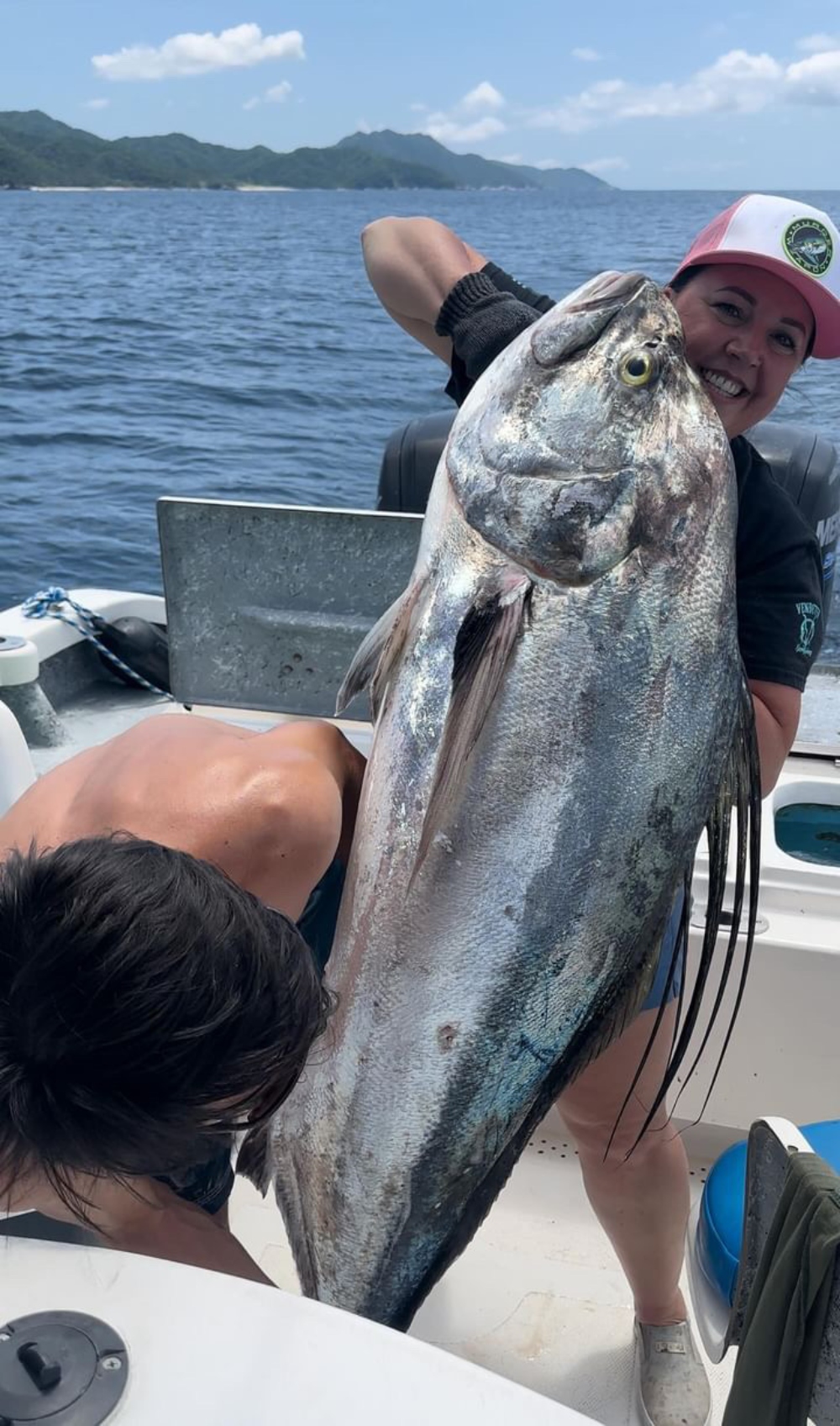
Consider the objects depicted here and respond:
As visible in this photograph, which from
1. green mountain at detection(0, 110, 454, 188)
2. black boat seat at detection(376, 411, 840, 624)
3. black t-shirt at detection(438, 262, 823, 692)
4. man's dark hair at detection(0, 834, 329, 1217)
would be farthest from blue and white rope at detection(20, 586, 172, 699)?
green mountain at detection(0, 110, 454, 188)

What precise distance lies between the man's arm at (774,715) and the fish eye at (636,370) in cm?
58

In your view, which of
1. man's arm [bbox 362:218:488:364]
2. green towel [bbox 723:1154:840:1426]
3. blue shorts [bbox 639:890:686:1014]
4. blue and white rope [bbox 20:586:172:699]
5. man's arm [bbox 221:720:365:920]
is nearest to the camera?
green towel [bbox 723:1154:840:1426]

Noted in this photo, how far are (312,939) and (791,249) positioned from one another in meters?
1.37

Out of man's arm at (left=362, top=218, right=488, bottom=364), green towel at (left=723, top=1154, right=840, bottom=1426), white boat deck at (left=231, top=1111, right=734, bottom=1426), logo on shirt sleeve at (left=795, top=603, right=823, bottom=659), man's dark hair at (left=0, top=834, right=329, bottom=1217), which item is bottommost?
white boat deck at (left=231, top=1111, right=734, bottom=1426)

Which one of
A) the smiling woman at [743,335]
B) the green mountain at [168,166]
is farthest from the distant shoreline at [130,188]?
the smiling woman at [743,335]

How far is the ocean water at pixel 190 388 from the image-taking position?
11.8m

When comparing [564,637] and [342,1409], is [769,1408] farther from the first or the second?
[564,637]

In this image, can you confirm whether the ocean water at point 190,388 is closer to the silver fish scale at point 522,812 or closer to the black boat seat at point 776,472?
the black boat seat at point 776,472

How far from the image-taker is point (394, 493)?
163 inches

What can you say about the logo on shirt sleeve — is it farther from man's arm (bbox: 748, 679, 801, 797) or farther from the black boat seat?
the black boat seat

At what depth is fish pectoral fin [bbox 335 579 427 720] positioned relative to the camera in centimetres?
171

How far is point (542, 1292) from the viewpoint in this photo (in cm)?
272

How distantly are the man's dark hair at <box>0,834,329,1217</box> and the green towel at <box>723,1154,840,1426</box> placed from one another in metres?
0.64

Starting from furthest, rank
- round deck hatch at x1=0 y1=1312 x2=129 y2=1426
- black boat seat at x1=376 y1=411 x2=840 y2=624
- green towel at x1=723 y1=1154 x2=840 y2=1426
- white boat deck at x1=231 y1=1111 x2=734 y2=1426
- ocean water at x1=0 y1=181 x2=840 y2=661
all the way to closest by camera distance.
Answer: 1. ocean water at x1=0 y1=181 x2=840 y2=661
2. black boat seat at x1=376 y1=411 x2=840 y2=624
3. white boat deck at x1=231 y1=1111 x2=734 y2=1426
4. green towel at x1=723 y1=1154 x2=840 y2=1426
5. round deck hatch at x1=0 y1=1312 x2=129 y2=1426
